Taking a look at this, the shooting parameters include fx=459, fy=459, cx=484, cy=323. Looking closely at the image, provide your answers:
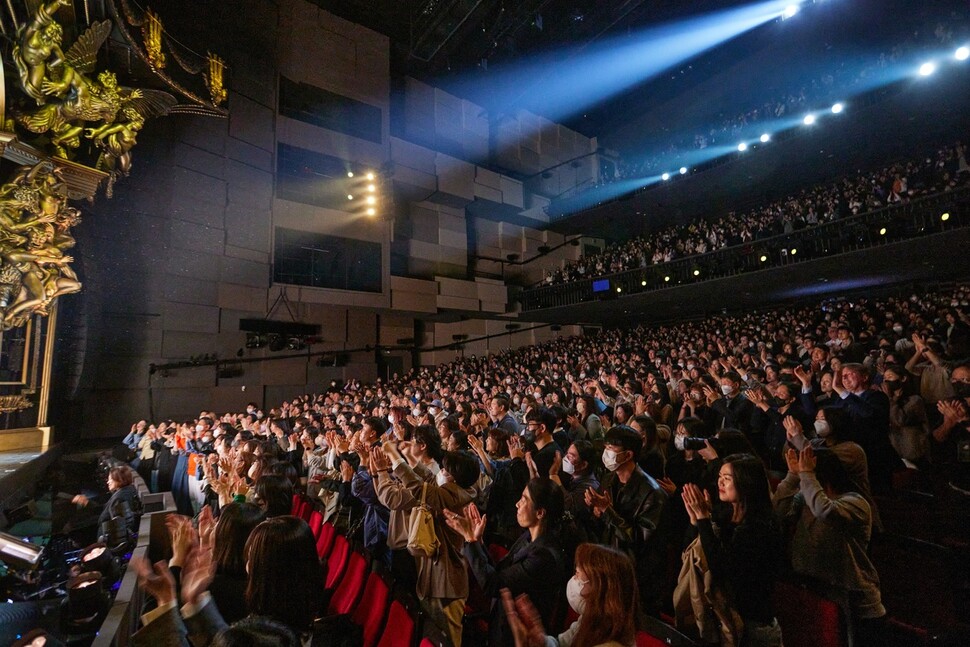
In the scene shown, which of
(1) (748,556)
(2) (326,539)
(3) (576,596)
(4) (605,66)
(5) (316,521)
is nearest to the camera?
(3) (576,596)

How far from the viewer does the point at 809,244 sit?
9.65 metres

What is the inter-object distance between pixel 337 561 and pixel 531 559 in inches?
68.6

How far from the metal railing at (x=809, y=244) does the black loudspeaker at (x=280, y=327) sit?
26.8ft

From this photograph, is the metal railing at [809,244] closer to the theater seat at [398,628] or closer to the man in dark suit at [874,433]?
the man in dark suit at [874,433]

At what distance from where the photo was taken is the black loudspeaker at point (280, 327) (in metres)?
12.0

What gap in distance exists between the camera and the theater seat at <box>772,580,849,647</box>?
185cm

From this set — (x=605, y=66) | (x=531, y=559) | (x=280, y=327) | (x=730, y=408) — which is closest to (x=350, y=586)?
(x=531, y=559)

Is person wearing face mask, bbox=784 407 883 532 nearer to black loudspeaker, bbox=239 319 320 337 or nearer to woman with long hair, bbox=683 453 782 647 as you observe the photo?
woman with long hair, bbox=683 453 782 647

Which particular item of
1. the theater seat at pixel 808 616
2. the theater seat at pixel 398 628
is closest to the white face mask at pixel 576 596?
the theater seat at pixel 398 628

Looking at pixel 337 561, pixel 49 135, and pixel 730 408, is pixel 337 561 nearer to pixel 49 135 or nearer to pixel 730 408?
pixel 730 408

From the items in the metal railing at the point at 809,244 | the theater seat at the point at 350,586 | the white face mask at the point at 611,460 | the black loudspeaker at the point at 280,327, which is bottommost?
the theater seat at the point at 350,586

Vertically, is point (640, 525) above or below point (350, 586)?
above

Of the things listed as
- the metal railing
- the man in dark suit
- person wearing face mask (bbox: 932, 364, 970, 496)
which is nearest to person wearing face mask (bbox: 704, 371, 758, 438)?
the man in dark suit

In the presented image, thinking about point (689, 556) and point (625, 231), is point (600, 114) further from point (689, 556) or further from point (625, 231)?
point (689, 556)
